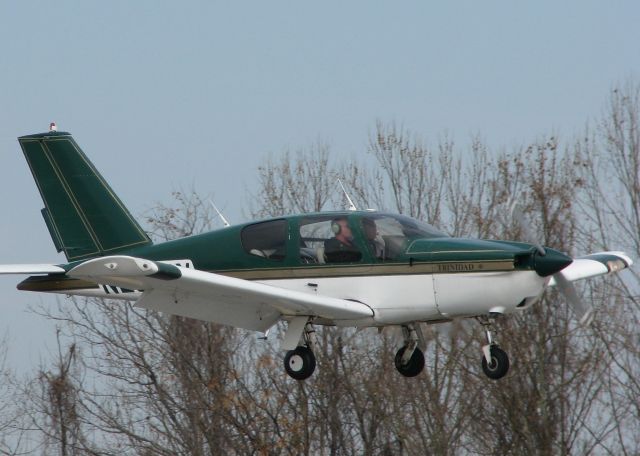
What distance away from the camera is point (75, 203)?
54.1 ft

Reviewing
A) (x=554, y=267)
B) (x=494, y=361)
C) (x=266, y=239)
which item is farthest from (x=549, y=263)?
(x=266, y=239)

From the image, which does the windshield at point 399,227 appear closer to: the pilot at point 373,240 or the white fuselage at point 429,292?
the pilot at point 373,240

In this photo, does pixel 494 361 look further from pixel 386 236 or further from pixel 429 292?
pixel 386 236

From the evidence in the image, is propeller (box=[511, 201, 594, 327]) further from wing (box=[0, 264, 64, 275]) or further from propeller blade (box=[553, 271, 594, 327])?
wing (box=[0, 264, 64, 275])

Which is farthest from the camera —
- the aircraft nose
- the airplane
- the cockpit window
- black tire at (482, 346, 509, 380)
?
the cockpit window

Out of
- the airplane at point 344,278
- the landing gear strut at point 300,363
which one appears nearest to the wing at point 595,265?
the airplane at point 344,278

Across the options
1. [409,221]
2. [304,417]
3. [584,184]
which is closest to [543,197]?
[584,184]

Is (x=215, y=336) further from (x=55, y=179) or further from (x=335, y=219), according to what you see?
(x=335, y=219)

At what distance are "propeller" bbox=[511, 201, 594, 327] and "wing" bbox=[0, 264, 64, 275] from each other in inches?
227

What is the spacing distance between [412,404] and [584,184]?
5914 millimetres

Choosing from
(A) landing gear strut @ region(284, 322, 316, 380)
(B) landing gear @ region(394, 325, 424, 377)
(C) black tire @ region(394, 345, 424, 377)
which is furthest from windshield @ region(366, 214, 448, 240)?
(A) landing gear strut @ region(284, 322, 316, 380)

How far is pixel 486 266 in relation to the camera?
1327 cm

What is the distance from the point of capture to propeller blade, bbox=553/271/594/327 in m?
13.9

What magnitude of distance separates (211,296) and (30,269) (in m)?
2.52
